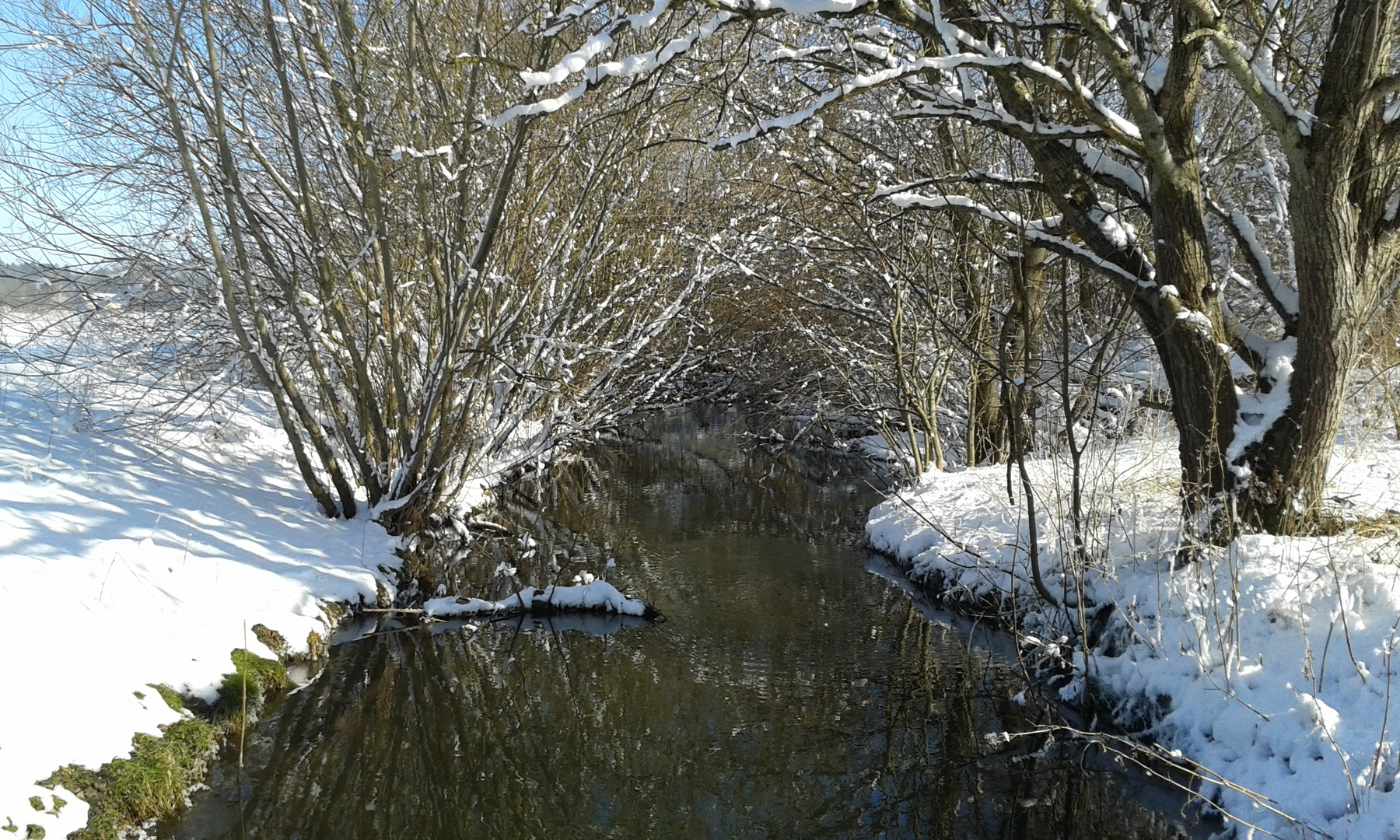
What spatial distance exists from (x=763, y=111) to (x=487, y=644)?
6037mm

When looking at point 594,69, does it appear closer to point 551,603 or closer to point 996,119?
point 996,119

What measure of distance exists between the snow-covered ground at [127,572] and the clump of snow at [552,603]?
660 mm

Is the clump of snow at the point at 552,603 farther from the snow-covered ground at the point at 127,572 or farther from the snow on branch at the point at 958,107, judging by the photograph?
the snow on branch at the point at 958,107

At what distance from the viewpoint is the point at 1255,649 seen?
13.5ft

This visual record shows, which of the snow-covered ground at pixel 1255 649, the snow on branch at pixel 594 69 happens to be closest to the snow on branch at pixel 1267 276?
the snow-covered ground at pixel 1255 649

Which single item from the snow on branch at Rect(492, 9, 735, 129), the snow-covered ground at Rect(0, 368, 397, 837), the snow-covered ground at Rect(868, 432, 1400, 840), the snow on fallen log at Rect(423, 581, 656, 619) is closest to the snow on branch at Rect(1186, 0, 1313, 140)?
the snow-covered ground at Rect(868, 432, 1400, 840)

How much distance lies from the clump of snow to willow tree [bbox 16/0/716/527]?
160cm

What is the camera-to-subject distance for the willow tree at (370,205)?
6.73m

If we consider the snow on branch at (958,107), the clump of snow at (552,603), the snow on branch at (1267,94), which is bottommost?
the clump of snow at (552,603)

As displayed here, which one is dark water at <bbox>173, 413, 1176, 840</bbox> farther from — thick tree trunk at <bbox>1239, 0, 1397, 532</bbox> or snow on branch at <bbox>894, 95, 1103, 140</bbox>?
snow on branch at <bbox>894, 95, 1103, 140</bbox>

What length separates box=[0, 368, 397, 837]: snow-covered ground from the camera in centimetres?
366

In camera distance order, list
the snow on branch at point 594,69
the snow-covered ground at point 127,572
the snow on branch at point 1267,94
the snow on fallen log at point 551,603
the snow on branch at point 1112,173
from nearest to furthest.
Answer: the snow on branch at point 594,69 < the snow-covered ground at point 127,572 < the snow on branch at point 1267,94 < the snow on branch at point 1112,173 < the snow on fallen log at point 551,603

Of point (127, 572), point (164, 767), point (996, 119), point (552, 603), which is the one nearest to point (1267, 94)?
point (996, 119)

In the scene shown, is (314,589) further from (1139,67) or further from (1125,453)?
(1125,453)
